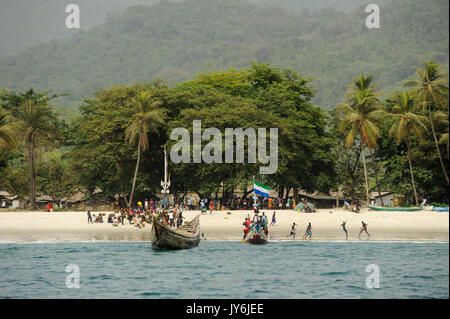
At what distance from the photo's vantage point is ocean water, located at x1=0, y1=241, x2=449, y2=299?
28.0 meters

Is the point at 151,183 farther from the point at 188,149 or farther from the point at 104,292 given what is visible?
the point at 104,292

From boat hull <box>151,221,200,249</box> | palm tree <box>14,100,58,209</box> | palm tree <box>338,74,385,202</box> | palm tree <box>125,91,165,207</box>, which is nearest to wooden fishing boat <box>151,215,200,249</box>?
boat hull <box>151,221,200,249</box>

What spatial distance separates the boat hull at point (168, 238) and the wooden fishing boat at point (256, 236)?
396cm

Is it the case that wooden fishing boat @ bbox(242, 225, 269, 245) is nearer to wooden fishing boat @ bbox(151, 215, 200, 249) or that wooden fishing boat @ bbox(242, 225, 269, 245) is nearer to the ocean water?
the ocean water

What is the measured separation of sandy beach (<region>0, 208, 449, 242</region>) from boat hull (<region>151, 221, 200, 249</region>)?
527 centimetres

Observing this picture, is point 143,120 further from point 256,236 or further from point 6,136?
point 256,236

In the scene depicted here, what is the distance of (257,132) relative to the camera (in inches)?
2333

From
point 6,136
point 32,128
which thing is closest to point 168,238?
point 6,136

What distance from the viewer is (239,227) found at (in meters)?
48.4

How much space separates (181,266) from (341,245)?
13056 millimetres

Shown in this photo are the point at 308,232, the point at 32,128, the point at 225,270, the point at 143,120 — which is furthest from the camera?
the point at 32,128

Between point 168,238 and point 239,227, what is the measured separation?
34.1 ft

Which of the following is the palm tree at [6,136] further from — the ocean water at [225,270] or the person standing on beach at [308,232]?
the person standing on beach at [308,232]
